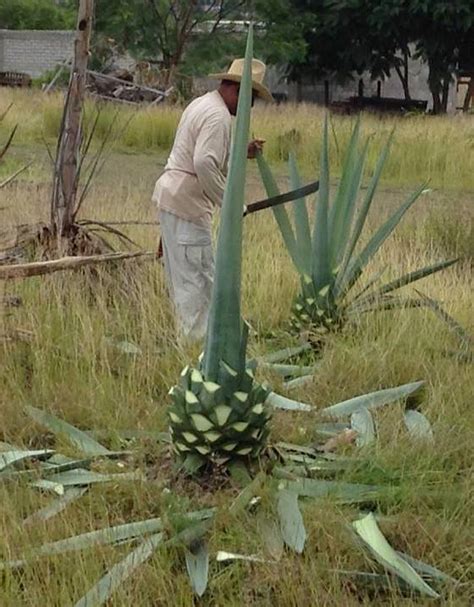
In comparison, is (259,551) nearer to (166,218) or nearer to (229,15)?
(166,218)

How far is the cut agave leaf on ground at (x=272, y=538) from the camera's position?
107 inches

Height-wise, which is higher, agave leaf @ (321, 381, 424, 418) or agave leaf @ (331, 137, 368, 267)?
agave leaf @ (331, 137, 368, 267)

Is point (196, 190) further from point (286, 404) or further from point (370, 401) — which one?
point (370, 401)

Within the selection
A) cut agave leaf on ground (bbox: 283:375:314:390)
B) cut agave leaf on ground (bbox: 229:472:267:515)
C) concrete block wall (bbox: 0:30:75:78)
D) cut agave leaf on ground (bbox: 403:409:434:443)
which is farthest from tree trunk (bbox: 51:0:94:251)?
concrete block wall (bbox: 0:30:75:78)

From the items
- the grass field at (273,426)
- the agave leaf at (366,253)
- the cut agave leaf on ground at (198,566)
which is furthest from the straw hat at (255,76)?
the cut agave leaf on ground at (198,566)

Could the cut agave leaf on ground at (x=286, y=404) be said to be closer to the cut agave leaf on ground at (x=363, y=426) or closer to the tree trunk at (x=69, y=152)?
the cut agave leaf on ground at (x=363, y=426)

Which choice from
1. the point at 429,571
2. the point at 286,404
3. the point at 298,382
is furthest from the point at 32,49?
the point at 429,571

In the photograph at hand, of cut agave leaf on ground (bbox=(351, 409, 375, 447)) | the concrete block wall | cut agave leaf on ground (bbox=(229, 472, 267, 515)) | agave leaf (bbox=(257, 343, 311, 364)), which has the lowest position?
the concrete block wall

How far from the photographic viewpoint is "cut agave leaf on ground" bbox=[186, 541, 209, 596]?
259cm

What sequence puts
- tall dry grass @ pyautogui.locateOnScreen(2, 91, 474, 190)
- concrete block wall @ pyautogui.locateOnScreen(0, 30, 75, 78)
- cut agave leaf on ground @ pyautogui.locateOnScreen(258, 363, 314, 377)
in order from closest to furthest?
cut agave leaf on ground @ pyautogui.locateOnScreen(258, 363, 314, 377)
tall dry grass @ pyautogui.locateOnScreen(2, 91, 474, 190)
concrete block wall @ pyautogui.locateOnScreen(0, 30, 75, 78)

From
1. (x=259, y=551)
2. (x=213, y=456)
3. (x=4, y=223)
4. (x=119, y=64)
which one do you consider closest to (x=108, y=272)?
(x=4, y=223)

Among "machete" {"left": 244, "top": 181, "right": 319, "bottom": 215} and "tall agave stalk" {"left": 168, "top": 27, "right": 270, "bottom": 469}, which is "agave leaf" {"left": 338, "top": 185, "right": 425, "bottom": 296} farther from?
"tall agave stalk" {"left": 168, "top": 27, "right": 270, "bottom": 469}

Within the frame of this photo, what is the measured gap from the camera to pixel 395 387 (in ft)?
13.1

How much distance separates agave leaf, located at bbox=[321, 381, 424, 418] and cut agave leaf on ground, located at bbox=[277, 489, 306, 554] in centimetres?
74
